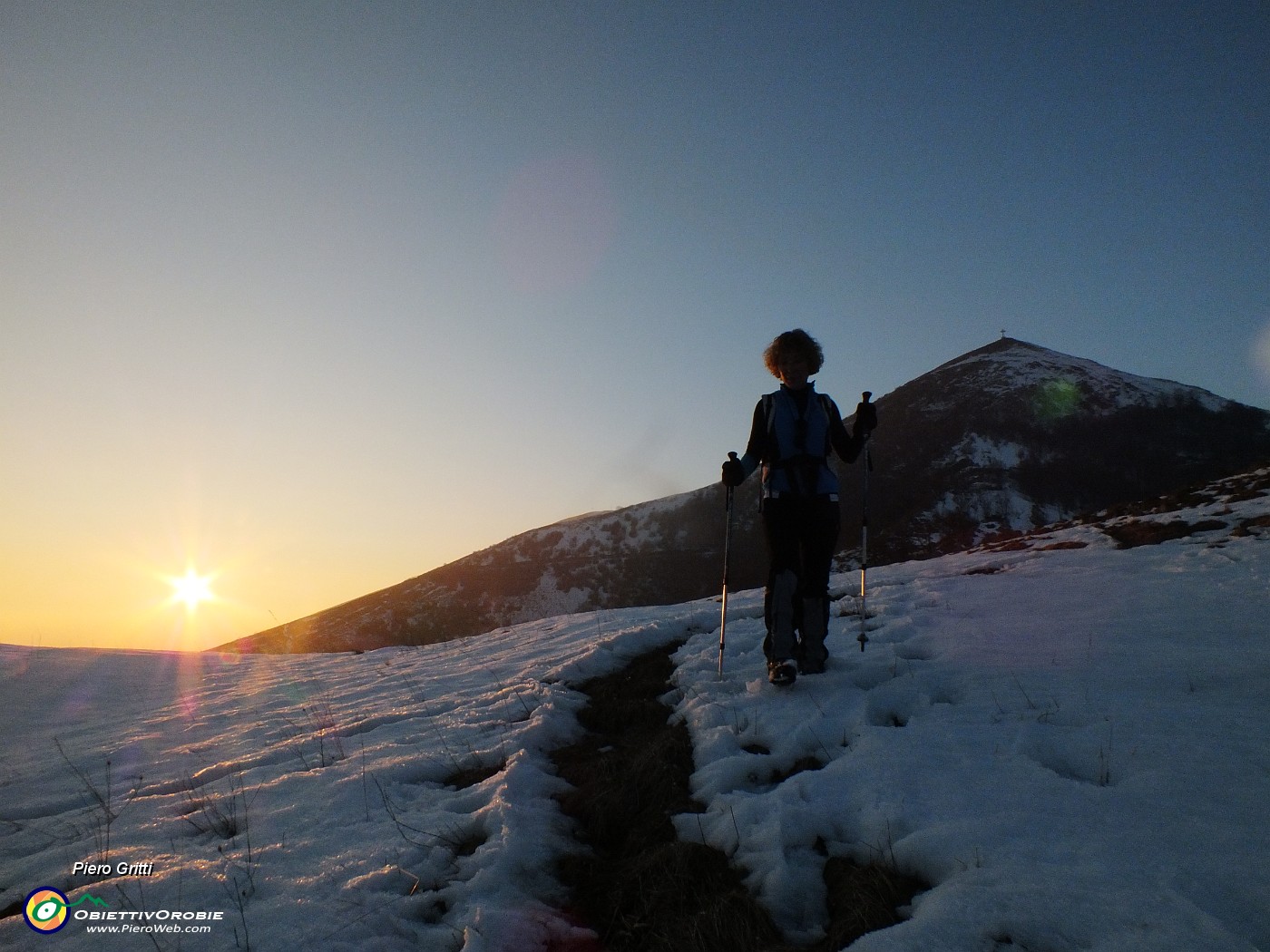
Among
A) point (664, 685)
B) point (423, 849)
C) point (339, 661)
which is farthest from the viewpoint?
point (339, 661)

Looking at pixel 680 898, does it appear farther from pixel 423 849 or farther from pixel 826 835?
pixel 423 849

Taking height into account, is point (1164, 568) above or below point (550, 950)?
above

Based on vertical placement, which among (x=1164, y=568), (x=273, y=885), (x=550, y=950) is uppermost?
(x=1164, y=568)

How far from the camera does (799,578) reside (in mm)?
5910

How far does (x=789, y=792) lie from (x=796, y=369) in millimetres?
3933

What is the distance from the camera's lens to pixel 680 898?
314 cm

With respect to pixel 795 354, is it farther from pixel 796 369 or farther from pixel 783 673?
pixel 783 673

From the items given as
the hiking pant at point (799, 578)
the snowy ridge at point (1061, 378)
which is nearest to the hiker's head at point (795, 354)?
the hiking pant at point (799, 578)

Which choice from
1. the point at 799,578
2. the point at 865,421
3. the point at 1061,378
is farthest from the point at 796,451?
the point at 1061,378

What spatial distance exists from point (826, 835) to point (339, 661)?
11.4 m

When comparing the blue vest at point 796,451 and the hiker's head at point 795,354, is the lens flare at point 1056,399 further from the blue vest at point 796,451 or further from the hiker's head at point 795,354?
the blue vest at point 796,451

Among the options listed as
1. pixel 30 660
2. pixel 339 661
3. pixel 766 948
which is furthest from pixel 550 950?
pixel 30 660

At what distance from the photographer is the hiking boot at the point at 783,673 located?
554 centimetres

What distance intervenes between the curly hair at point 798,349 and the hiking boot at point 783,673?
286cm
